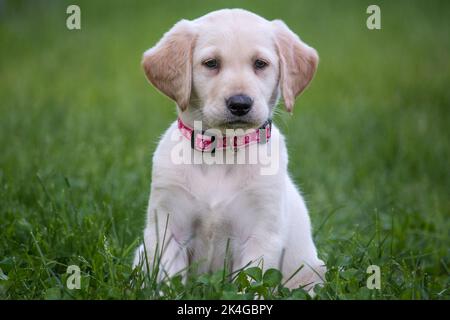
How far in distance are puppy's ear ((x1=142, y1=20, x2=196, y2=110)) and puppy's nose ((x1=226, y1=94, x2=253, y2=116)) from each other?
0.27 metres

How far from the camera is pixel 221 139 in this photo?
368cm

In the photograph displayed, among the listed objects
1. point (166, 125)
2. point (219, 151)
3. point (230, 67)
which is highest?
point (230, 67)

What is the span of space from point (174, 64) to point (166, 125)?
4.44 metres

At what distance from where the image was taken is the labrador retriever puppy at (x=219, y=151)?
3.57 meters

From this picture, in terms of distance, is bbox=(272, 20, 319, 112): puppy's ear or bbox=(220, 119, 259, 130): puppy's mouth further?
bbox=(272, 20, 319, 112): puppy's ear

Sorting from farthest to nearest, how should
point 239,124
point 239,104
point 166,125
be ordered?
point 166,125
point 239,124
point 239,104

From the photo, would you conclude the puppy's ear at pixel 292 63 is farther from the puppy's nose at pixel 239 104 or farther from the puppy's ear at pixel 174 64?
the puppy's ear at pixel 174 64

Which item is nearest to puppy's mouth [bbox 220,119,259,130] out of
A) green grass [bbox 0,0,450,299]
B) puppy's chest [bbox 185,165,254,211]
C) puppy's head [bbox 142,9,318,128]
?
puppy's head [bbox 142,9,318,128]

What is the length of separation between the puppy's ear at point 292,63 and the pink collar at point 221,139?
19cm

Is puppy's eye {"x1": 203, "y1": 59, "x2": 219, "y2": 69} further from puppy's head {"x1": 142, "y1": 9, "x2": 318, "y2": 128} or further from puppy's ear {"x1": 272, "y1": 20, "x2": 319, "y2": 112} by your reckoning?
puppy's ear {"x1": 272, "y1": 20, "x2": 319, "y2": 112}

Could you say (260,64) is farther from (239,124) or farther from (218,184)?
(218,184)

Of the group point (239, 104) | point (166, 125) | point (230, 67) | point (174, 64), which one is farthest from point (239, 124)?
point (166, 125)

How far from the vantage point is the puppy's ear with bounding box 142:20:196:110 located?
365 centimetres

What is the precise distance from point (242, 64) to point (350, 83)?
6.60 meters
